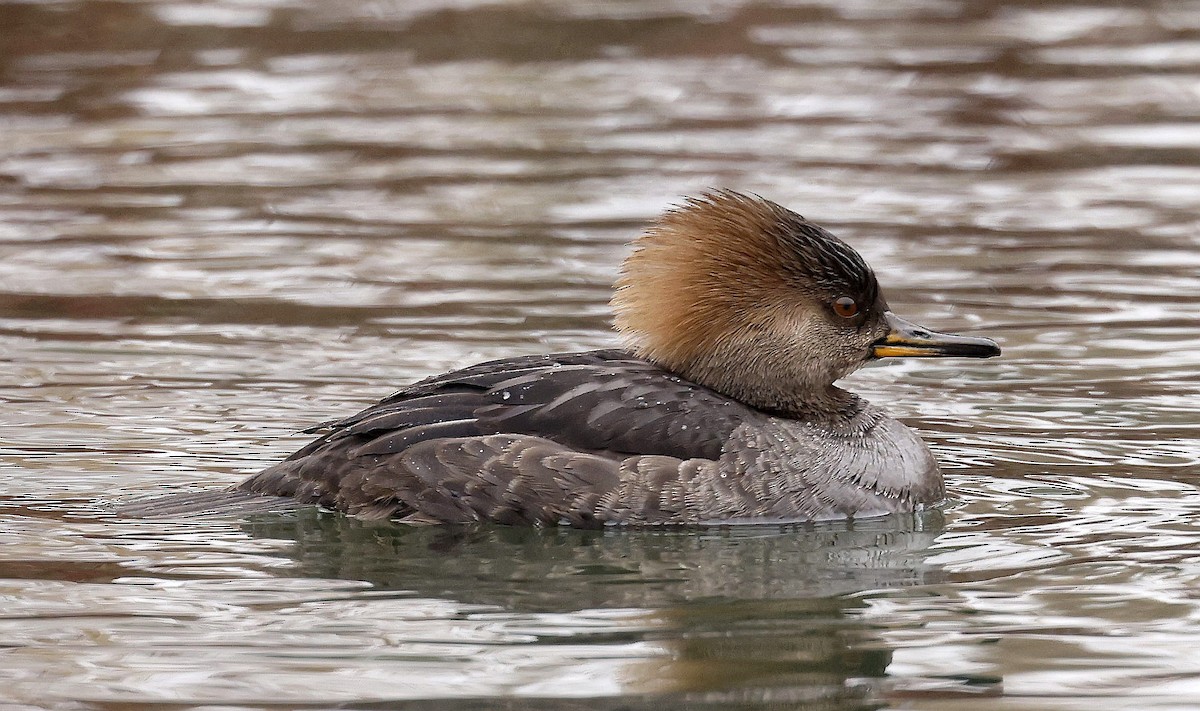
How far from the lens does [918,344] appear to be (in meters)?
8.01

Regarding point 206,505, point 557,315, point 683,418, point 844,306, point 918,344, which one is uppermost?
point 844,306

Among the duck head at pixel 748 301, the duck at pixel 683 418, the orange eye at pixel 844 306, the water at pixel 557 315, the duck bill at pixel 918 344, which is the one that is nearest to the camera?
the water at pixel 557 315

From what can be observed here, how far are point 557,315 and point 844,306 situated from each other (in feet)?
10.5

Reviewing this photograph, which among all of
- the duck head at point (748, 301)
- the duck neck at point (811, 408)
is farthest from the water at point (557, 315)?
the duck head at point (748, 301)

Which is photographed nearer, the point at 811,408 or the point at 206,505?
the point at 206,505

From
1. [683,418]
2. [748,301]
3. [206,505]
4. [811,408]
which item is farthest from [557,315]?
[206,505]

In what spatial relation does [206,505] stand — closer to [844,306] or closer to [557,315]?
[844,306]

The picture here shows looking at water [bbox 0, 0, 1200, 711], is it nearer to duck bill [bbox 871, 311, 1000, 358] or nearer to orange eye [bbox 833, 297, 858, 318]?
duck bill [bbox 871, 311, 1000, 358]

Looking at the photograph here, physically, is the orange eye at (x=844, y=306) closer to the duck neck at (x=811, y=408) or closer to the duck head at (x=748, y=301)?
the duck head at (x=748, y=301)

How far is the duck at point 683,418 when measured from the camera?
7.39m

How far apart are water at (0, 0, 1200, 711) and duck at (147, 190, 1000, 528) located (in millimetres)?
132

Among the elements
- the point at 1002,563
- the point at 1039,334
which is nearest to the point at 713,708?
the point at 1002,563

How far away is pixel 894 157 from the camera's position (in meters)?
14.4

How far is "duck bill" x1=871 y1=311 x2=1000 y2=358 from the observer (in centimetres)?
798
